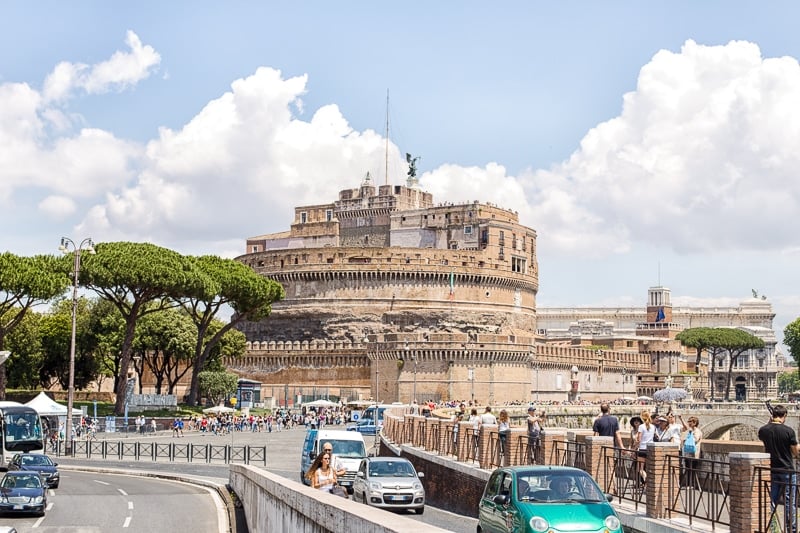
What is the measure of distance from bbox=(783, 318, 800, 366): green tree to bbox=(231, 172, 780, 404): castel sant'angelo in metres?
17.0

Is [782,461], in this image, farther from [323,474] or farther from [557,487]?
[323,474]

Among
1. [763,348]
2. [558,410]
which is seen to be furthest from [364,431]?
[763,348]

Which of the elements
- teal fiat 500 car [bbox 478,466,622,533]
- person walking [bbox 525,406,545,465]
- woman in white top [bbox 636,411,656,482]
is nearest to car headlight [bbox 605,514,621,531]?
teal fiat 500 car [bbox 478,466,622,533]

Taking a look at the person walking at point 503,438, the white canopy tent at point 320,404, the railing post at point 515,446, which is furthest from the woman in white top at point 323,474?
the white canopy tent at point 320,404

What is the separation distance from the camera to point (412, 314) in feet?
360

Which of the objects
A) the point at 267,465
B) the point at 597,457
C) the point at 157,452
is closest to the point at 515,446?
the point at 597,457

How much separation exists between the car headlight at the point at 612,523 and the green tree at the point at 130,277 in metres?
52.0

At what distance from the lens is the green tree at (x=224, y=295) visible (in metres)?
73.2

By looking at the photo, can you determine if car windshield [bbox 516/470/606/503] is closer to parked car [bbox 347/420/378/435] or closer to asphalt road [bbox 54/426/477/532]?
asphalt road [bbox 54/426/477/532]

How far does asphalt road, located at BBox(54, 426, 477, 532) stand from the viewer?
76.1ft

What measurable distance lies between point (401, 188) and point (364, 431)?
72896 millimetres

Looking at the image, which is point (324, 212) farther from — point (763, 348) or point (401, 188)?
point (763, 348)

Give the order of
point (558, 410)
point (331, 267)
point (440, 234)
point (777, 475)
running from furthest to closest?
point (440, 234), point (331, 267), point (558, 410), point (777, 475)

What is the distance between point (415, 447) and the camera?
33.1 metres
